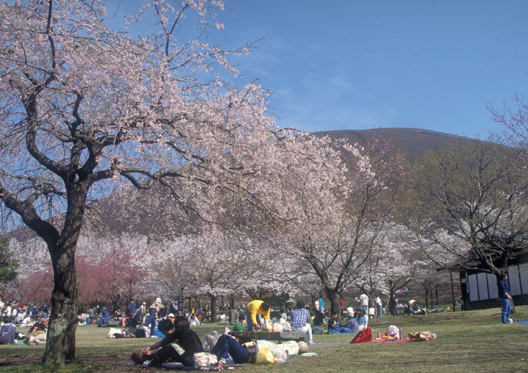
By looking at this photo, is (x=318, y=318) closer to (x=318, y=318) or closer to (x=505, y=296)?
(x=318, y=318)

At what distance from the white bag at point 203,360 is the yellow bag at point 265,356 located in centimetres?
93

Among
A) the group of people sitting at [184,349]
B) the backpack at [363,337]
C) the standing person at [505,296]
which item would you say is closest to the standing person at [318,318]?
the standing person at [505,296]

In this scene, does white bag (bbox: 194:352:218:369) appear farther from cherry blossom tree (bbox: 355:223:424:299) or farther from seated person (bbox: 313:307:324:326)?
cherry blossom tree (bbox: 355:223:424:299)

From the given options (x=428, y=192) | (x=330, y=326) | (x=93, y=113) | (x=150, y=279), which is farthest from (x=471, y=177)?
(x=150, y=279)

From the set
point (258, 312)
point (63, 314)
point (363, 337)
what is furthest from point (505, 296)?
point (63, 314)

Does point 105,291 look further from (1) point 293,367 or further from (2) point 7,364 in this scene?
(1) point 293,367

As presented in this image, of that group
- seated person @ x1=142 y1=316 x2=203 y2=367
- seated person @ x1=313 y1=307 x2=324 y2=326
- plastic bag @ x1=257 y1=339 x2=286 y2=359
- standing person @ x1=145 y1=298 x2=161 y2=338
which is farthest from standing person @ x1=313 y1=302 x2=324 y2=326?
seated person @ x1=142 y1=316 x2=203 y2=367

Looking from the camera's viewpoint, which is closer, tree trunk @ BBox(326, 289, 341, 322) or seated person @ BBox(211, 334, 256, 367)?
seated person @ BBox(211, 334, 256, 367)

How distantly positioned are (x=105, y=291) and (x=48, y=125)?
35.2 metres

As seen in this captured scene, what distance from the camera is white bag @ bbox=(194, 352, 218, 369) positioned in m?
6.45

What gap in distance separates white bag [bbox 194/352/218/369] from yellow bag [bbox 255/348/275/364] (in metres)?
0.93

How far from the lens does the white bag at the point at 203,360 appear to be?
6.45 m

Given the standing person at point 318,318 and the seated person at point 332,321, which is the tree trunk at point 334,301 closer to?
the seated person at point 332,321

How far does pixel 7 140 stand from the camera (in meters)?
7.06
